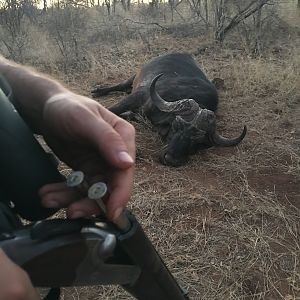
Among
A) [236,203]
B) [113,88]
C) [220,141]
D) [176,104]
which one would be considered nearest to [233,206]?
[236,203]

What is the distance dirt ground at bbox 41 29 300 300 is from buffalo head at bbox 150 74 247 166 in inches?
4.1

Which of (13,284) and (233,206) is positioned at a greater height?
(13,284)

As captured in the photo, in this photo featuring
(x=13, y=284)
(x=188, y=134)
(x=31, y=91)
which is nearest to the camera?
(x=13, y=284)

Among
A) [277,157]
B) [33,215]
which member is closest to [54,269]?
[33,215]

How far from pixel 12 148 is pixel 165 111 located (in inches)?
169

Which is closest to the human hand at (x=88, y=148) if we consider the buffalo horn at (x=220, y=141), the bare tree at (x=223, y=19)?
the buffalo horn at (x=220, y=141)

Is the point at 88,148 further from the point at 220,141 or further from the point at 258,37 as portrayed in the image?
the point at 258,37

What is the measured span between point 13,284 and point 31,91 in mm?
786

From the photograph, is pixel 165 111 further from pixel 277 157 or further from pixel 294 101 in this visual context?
pixel 294 101

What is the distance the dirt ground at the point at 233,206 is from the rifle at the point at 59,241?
4.40ft

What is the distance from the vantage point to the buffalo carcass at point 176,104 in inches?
189

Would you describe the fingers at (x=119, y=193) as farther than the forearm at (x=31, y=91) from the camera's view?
No

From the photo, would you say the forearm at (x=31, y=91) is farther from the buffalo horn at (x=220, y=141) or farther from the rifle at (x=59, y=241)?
the buffalo horn at (x=220, y=141)

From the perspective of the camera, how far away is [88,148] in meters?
1.23
